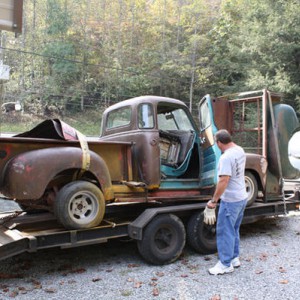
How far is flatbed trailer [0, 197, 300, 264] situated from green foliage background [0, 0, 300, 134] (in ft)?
64.8

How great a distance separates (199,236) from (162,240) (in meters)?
0.65

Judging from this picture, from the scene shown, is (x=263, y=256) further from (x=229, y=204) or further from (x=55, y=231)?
(x=55, y=231)

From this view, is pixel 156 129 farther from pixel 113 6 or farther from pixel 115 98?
pixel 113 6

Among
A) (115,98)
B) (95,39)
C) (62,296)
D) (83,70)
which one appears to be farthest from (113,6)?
(62,296)

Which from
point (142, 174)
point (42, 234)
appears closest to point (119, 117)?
point (142, 174)

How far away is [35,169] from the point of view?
4.25m

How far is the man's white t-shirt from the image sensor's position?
4.53 metres

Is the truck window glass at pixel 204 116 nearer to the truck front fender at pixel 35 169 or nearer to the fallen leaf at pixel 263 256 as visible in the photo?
the fallen leaf at pixel 263 256

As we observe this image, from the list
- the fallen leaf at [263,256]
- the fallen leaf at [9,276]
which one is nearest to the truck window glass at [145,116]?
the fallen leaf at [263,256]

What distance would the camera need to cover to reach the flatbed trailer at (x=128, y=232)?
4.37 metres

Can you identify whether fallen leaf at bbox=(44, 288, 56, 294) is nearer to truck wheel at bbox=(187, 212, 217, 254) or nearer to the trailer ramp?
the trailer ramp

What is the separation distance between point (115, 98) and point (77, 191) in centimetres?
2635

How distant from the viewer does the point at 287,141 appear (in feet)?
22.4

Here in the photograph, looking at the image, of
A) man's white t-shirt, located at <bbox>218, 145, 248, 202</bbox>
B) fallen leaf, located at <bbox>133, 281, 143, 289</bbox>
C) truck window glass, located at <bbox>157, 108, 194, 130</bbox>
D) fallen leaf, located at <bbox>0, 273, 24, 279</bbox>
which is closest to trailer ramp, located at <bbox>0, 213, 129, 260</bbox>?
fallen leaf, located at <bbox>0, 273, 24, 279</bbox>
